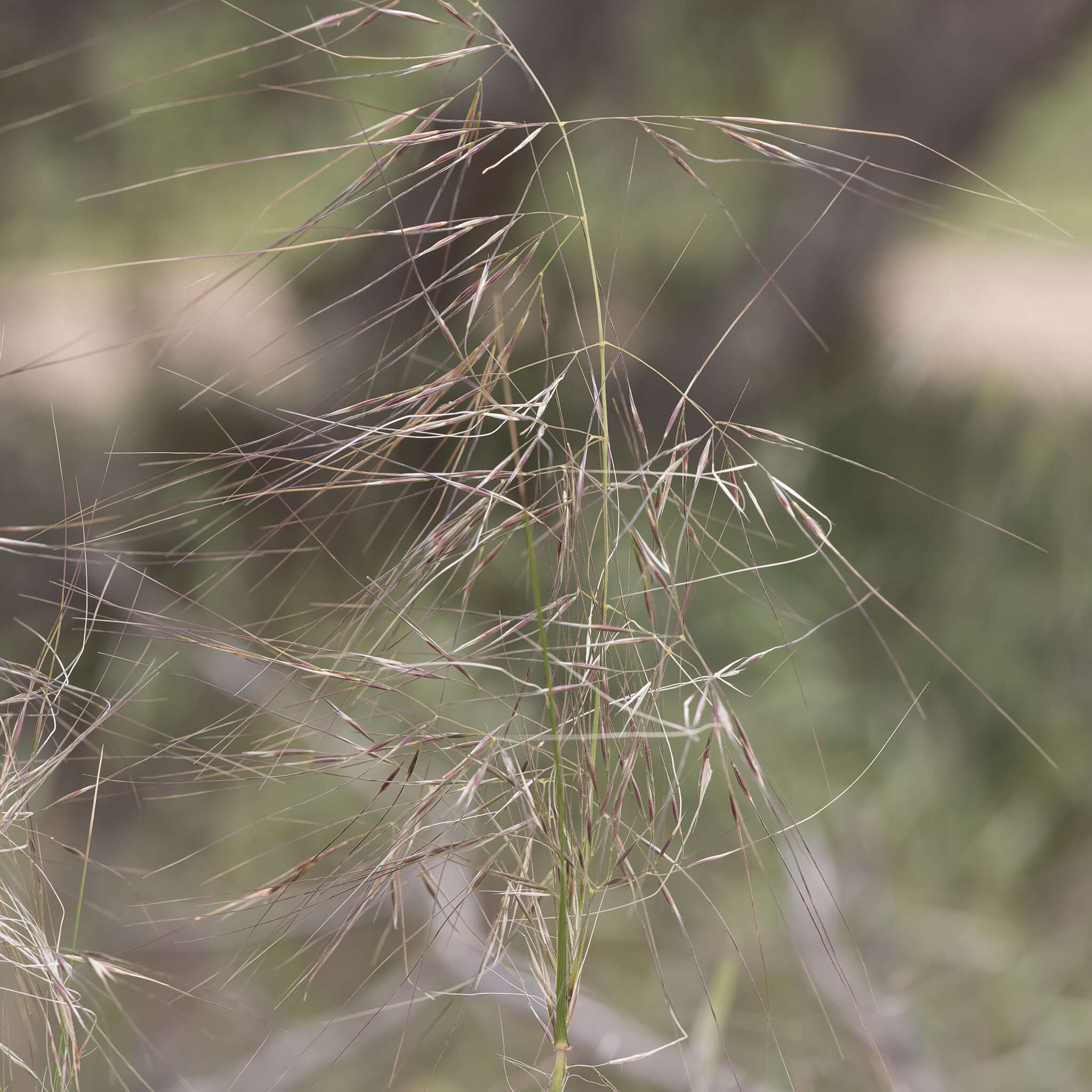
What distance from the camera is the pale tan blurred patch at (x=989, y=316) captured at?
903 millimetres

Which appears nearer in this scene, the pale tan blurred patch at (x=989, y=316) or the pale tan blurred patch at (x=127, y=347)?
the pale tan blurred patch at (x=127, y=347)

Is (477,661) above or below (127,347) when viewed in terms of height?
above

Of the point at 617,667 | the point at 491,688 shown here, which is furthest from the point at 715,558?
the point at 617,667

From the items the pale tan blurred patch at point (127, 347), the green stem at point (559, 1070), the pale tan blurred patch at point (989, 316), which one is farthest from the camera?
the pale tan blurred patch at point (989, 316)

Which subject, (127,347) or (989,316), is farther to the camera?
(989,316)

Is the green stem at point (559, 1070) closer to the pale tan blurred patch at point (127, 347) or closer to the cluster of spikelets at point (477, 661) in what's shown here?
the cluster of spikelets at point (477, 661)

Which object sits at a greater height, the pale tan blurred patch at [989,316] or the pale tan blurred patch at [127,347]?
the pale tan blurred patch at [989,316]

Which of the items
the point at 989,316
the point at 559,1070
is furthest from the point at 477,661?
the point at 989,316

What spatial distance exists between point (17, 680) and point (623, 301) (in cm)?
67

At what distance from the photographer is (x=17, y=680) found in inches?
9.4

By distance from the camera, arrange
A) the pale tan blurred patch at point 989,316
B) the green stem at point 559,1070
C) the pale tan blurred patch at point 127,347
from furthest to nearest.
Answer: the pale tan blurred patch at point 989,316
the pale tan blurred patch at point 127,347
the green stem at point 559,1070

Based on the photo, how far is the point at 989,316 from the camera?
3.65 ft

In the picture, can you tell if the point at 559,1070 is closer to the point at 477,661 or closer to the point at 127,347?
the point at 477,661

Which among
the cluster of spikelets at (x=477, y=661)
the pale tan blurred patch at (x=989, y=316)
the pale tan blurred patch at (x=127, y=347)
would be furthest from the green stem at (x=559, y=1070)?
the pale tan blurred patch at (x=989, y=316)
